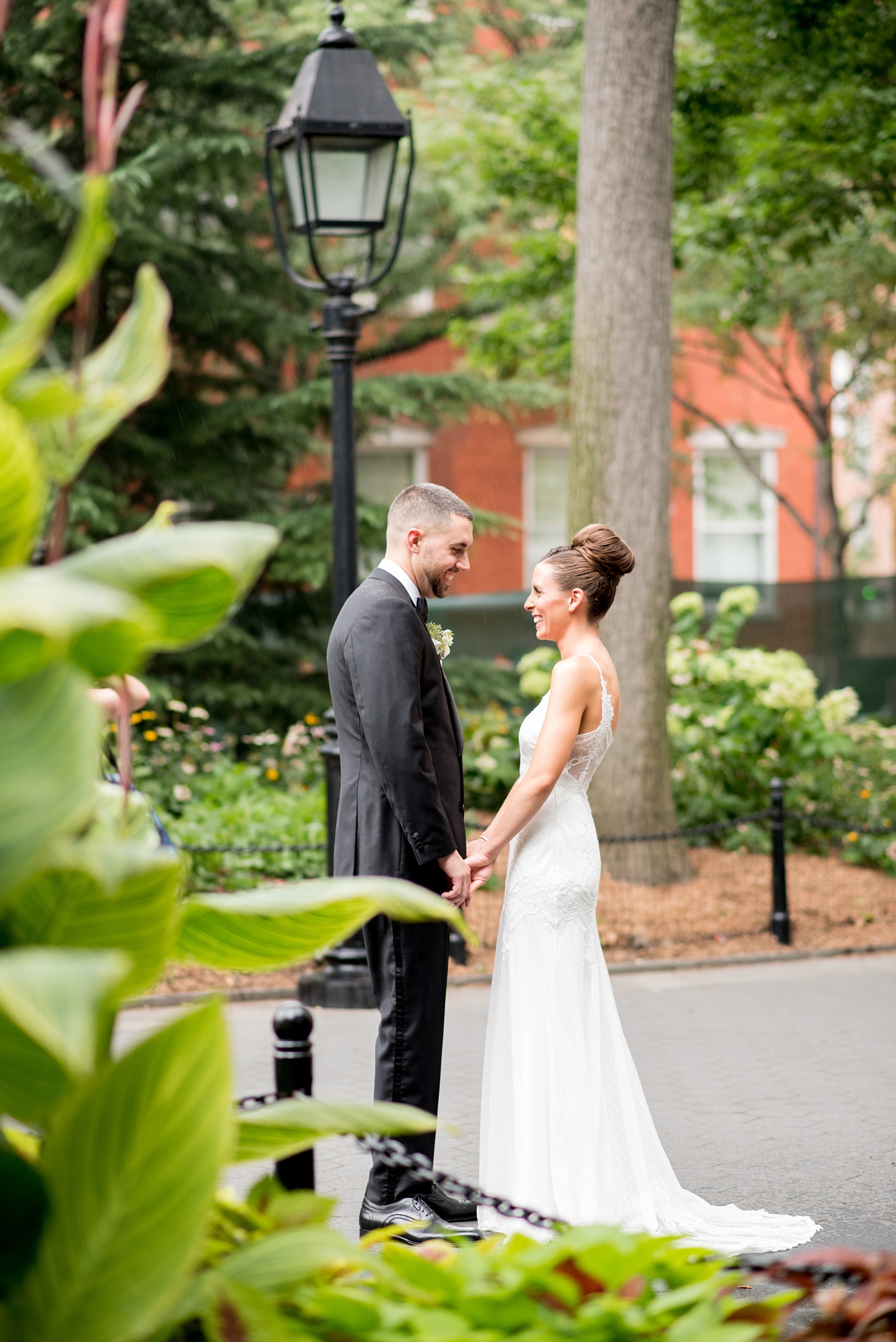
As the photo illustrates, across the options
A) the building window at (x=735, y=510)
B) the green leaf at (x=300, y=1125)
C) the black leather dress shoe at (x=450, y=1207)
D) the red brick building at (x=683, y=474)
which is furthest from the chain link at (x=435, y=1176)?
the building window at (x=735, y=510)

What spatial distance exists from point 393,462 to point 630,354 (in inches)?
426

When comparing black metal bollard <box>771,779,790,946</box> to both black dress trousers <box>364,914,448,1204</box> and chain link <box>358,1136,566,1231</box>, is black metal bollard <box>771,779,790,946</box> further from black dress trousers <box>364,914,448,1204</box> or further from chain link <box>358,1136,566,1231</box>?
chain link <box>358,1136,566,1231</box>

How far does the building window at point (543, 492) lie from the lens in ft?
72.1

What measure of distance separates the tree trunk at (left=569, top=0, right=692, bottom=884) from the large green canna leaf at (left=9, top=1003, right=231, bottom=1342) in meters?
8.92

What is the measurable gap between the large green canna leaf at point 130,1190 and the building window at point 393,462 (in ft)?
61.9

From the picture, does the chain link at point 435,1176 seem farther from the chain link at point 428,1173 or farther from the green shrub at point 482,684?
the green shrub at point 482,684

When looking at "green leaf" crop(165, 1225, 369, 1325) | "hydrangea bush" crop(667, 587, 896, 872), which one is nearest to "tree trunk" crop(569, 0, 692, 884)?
"hydrangea bush" crop(667, 587, 896, 872)

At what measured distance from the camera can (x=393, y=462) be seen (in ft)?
68.4

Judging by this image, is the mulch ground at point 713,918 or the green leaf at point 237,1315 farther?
the mulch ground at point 713,918

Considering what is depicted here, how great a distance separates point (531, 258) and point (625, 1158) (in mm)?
13480

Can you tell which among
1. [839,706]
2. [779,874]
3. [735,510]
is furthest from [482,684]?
[735,510]

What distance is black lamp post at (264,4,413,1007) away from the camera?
24.8ft

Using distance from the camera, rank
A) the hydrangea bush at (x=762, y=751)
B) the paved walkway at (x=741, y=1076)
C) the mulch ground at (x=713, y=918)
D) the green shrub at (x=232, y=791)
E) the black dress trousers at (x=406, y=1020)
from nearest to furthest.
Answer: the black dress trousers at (x=406, y=1020)
the paved walkway at (x=741, y=1076)
the mulch ground at (x=713, y=918)
the green shrub at (x=232, y=791)
the hydrangea bush at (x=762, y=751)

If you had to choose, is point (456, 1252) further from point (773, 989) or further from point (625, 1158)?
point (773, 989)
